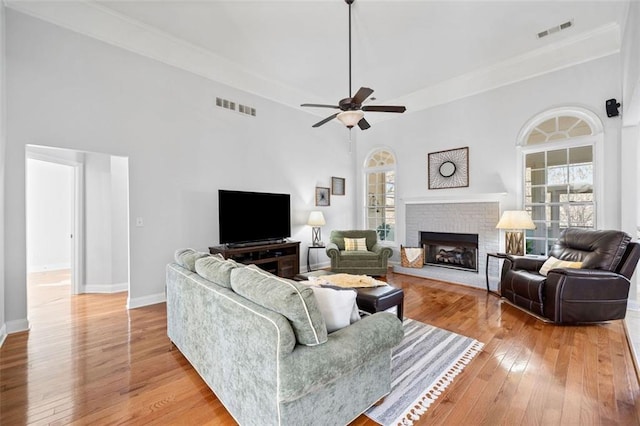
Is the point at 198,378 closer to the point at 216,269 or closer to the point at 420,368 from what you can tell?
the point at 216,269

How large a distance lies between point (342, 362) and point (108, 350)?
2412mm

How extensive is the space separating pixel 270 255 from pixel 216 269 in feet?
9.65

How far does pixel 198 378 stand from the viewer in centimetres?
217

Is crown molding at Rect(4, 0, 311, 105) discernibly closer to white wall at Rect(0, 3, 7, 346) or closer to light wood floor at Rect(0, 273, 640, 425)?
white wall at Rect(0, 3, 7, 346)

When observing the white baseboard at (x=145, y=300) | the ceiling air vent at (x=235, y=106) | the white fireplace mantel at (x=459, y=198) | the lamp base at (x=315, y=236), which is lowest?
the white baseboard at (x=145, y=300)

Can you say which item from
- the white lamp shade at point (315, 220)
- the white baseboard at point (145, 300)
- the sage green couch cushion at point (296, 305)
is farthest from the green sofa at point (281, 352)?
the white lamp shade at point (315, 220)

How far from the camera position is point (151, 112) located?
3.91m

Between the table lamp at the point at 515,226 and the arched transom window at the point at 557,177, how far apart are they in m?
0.42

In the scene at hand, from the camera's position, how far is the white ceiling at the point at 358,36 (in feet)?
10.9

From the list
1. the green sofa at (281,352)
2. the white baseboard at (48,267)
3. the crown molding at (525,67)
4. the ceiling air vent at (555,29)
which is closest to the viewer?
the green sofa at (281,352)

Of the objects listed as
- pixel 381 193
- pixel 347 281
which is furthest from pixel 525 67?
pixel 347 281

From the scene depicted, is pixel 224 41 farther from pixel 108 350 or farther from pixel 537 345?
pixel 537 345

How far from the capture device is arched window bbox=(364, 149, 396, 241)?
20.9 feet

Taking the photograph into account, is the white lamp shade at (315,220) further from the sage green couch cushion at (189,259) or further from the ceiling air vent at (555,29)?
the ceiling air vent at (555,29)
